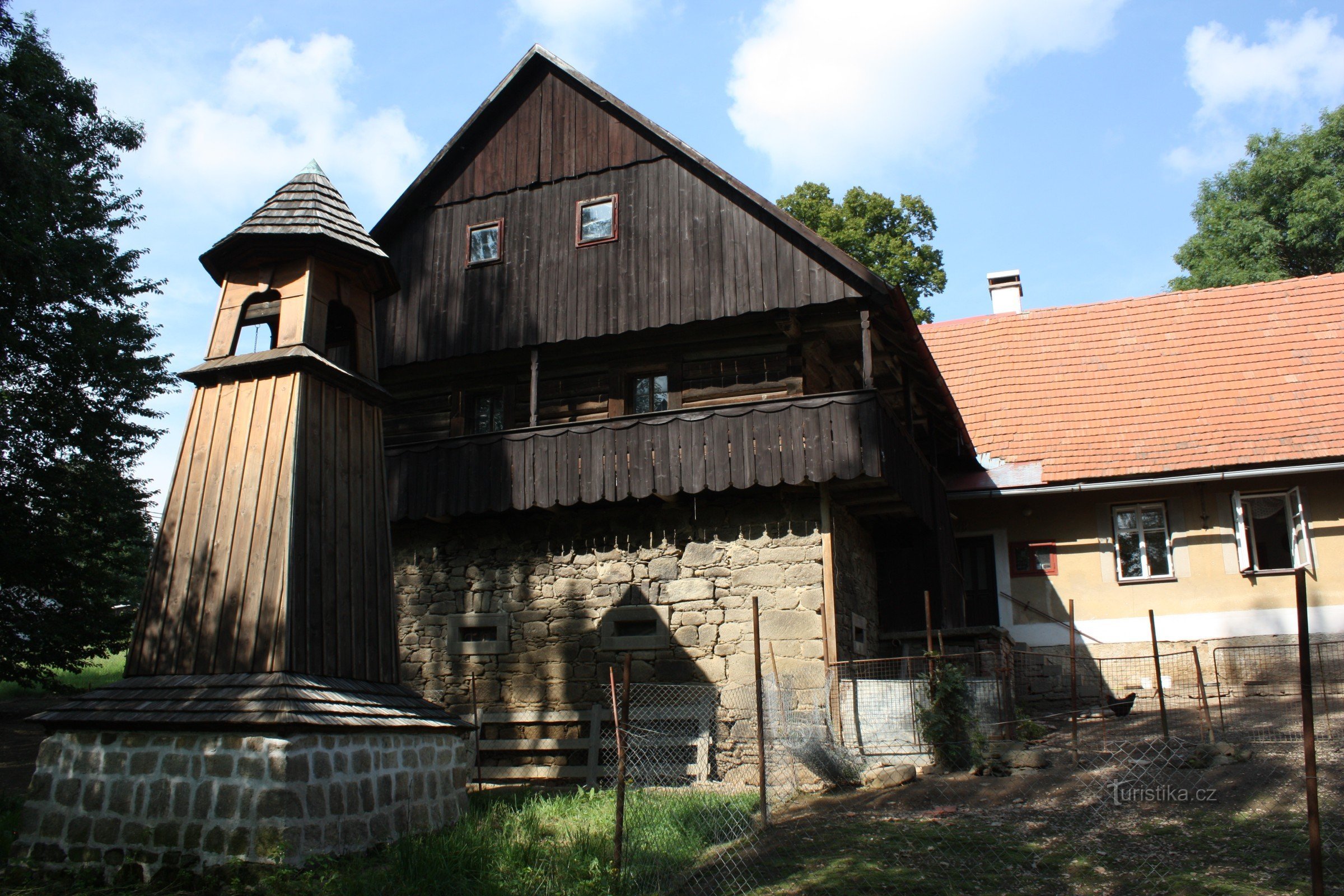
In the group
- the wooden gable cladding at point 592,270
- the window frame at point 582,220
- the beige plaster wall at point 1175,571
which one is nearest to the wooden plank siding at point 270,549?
the wooden gable cladding at point 592,270

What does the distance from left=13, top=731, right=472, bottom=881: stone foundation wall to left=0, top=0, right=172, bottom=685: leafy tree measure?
28.0 ft

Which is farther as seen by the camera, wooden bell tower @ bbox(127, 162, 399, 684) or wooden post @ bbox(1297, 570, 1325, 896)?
wooden bell tower @ bbox(127, 162, 399, 684)

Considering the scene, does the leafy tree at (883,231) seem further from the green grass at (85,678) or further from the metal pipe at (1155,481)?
the green grass at (85,678)

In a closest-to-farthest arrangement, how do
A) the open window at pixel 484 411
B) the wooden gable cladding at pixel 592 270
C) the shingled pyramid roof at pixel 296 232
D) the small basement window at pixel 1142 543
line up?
the shingled pyramid roof at pixel 296 232 → the wooden gable cladding at pixel 592 270 → the open window at pixel 484 411 → the small basement window at pixel 1142 543

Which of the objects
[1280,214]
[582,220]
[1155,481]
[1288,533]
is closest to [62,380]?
[582,220]

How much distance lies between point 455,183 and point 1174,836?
12.3 m

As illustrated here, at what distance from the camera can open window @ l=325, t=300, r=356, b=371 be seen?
1058 cm

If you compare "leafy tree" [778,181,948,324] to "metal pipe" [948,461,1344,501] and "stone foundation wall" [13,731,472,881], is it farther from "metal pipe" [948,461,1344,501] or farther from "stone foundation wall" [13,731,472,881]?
"stone foundation wall" [13,731,472,881]

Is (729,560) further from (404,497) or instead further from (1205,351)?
(1205,351)

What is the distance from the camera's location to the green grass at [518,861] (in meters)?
6.87

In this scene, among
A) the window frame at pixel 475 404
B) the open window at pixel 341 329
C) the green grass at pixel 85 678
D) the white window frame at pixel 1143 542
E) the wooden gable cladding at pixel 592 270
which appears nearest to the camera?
the open window at pixel 341 329

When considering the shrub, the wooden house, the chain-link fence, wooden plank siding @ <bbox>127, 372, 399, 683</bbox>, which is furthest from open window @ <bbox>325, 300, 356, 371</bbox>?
the shrub

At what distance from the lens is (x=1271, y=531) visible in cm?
1598

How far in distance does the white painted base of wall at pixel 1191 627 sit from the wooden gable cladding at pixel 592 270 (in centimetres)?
718
